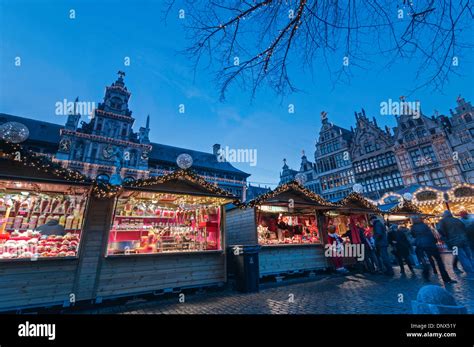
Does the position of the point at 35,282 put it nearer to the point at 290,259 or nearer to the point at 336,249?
the point at 290,259

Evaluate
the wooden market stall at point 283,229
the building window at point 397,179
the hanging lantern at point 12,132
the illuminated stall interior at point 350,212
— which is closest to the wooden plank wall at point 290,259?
the wooden market stall at point 283,229

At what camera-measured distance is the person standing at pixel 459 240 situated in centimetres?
702

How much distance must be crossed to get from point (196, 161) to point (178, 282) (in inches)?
1478

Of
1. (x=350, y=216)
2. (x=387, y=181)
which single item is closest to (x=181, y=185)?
(x=350, y=216)

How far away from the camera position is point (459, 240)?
7098mm

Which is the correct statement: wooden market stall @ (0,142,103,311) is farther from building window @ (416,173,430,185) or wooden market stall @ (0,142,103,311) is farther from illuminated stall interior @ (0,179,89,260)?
building window @ (416,173,430,185)

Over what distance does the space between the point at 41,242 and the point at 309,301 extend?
295 inches

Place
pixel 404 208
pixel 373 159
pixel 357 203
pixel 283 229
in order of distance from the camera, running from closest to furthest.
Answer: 1. pixel 283 229
2. pixel 357 203
3. pixel 404 208
4. pixel 373 159

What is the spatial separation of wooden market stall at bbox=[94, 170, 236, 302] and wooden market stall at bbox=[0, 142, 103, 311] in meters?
0.54

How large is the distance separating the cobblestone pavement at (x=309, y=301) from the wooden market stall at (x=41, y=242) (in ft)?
3.60

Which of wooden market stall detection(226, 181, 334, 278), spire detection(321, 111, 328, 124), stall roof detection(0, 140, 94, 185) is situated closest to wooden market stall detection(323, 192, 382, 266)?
wooden market stall detection(226, 181, 334, 278)

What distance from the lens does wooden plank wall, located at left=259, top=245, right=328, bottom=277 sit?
8312 millimetres
